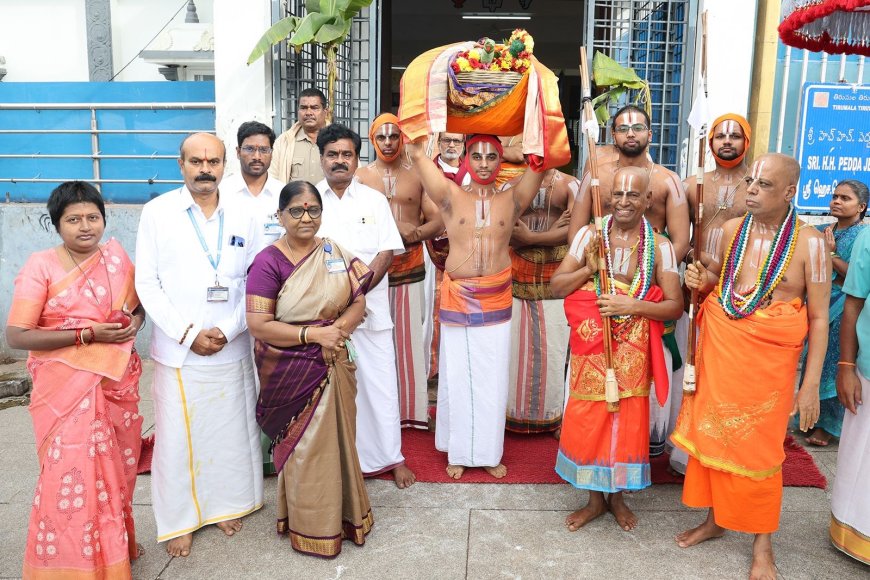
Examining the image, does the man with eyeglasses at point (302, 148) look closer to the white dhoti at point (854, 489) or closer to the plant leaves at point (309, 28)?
the plant leaves at point (309, 28)

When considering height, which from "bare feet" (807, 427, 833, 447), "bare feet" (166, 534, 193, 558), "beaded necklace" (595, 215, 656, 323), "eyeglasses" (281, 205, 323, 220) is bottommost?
"bare feet" (166, 534, 193, 558)

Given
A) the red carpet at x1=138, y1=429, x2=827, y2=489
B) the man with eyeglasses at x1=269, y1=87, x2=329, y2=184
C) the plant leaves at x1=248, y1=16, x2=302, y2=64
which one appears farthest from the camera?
the plant leaves at x1=248, y1=16, x2=302, y2=64

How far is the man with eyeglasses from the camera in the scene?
563 cm

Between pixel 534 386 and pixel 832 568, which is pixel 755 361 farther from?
pixel 534 386

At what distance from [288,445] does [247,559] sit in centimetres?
59

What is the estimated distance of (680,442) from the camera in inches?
143

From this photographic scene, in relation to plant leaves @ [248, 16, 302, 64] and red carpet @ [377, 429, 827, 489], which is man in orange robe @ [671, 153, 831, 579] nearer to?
red carpet @ [377, 429, 827, 489]

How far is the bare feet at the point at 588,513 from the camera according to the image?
3.81 meters

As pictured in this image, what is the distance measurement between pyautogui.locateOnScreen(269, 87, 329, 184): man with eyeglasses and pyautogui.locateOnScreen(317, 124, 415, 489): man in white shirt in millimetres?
1415

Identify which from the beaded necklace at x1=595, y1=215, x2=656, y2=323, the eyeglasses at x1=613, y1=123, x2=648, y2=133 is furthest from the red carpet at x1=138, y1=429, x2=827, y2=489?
the eyeglasses at x1=613, y1=123, x2=648, y2=133

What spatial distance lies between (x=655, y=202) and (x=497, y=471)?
193cm

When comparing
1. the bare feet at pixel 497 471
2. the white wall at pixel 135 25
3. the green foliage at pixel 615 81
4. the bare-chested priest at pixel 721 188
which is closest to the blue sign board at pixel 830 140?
the green foliage at pixel 615 81

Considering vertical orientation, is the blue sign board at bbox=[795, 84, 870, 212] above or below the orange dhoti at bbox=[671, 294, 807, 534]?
above

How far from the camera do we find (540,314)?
16.8 ft
